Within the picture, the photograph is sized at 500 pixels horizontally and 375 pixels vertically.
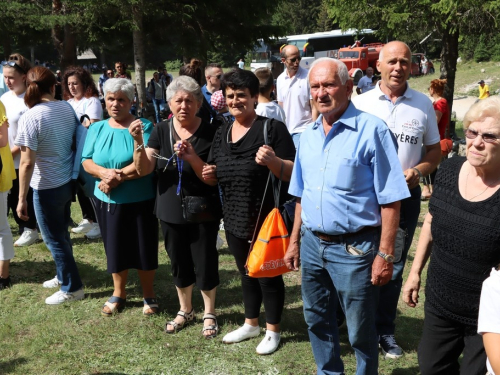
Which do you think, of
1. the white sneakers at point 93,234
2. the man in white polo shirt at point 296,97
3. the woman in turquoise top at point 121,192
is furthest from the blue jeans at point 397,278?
the white sneakers at point 93,234

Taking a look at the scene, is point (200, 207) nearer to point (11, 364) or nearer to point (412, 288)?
point (412, 288)

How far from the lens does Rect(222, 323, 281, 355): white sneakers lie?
13.0ft

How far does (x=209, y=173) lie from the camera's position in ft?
12.7

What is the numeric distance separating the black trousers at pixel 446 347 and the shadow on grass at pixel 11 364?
9.10 feet

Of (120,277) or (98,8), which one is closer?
(120,277)

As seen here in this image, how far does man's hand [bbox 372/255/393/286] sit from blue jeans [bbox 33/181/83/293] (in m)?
2.96

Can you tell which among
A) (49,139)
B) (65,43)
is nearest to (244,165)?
(49,139)

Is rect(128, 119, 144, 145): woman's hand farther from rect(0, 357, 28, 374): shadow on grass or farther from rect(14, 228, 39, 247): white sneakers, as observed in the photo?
rect(14, 228, 39, 247): white sneakers

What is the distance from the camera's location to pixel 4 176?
16.5 ft

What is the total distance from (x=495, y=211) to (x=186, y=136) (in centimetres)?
230

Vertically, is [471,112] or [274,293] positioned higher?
[471,112]

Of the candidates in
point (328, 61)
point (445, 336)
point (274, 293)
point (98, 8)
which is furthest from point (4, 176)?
point (98, 8)

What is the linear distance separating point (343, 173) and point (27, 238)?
4.89 m

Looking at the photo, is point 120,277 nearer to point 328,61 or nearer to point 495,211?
point 328,61
